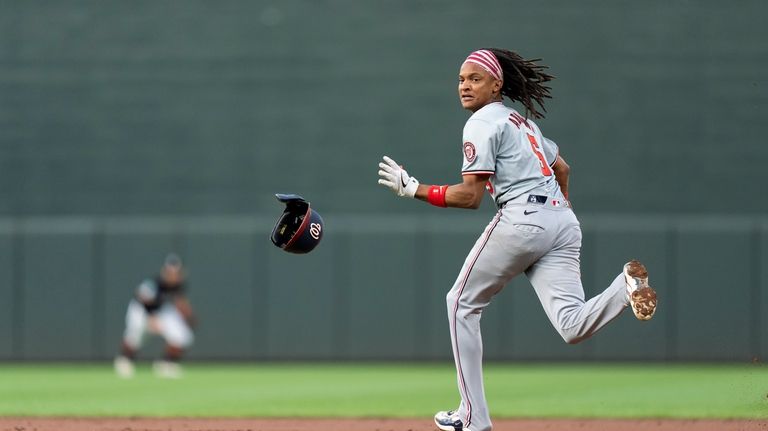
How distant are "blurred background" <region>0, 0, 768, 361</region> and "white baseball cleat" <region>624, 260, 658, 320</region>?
34.4 ft

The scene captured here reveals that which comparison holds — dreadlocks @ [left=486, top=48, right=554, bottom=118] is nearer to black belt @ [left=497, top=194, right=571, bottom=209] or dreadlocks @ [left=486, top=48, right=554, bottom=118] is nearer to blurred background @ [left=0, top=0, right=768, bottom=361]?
black belt @ [left=497, top=194, right=571, bottom=209]

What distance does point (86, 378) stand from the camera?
14773 mm

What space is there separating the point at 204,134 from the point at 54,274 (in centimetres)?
297

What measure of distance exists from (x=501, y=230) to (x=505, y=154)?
1.33ft

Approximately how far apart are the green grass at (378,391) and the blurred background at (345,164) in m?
0.62

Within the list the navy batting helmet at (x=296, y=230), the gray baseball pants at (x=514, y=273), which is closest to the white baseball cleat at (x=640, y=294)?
the gray baseball pants at (x=514, y=273)

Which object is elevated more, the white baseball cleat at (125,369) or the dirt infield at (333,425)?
the dirt infield at (333,425)

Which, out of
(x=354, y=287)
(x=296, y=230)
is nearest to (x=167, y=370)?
(x=354, y=287)

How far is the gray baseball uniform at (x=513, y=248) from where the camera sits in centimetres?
621

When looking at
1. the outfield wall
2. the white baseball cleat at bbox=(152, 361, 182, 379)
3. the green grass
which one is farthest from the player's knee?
the outfield wall

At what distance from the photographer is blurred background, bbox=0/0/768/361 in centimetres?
1658

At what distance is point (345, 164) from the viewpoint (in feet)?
57.3

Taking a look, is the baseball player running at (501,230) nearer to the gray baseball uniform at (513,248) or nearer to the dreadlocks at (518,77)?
the gray baseball uniform at (513,248)

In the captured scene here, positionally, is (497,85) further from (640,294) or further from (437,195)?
(640,294)
